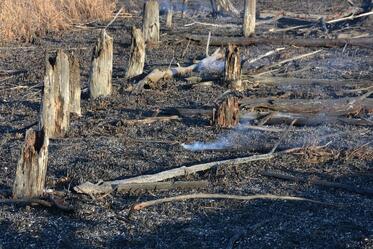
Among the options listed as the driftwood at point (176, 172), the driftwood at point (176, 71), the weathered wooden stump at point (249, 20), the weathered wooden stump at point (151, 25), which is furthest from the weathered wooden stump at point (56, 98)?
the weathered wooden stump at point (249, 20)

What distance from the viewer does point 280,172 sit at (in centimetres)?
896

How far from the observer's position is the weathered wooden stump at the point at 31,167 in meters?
7.77

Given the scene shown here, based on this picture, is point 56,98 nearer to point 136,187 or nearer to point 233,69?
point 136,187

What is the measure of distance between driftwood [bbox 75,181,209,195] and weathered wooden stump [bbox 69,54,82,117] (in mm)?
3401

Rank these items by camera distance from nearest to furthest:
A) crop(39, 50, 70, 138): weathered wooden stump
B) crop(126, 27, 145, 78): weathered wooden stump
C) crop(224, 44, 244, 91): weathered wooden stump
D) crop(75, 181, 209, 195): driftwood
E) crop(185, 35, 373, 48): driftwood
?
crop(75, 181, 209, 195): driftwood → crop(39, 50, 70, 138): weathered wooden stump → crop(224, 44, 244, 91): weathered wooden stump → crop(126, 27, 145, 78): weathered wooden stump → crop(185, 35, 373, 48): driftwood

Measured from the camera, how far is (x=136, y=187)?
325 inches

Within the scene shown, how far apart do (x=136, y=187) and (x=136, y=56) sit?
617cm

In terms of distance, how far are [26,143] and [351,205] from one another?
3076 millimetres

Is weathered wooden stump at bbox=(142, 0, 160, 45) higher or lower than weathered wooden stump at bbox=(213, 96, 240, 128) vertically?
higher

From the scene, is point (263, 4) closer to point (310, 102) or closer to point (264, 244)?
point (310, 102)

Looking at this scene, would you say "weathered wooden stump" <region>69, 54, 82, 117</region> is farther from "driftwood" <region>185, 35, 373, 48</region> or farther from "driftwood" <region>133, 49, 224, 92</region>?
"driftwood" <region>185, 35, 373, 48</region>

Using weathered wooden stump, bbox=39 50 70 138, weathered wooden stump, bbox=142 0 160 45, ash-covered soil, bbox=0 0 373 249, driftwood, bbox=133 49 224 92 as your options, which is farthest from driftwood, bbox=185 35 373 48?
weathered wooden stump, bbox=39 50 70 138

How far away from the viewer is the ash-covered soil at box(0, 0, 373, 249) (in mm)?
7160

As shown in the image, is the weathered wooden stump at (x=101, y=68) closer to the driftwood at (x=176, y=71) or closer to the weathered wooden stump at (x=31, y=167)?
the driftwood at (x=176, y=71)
